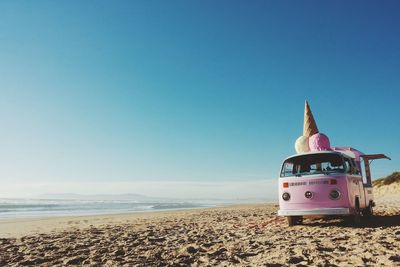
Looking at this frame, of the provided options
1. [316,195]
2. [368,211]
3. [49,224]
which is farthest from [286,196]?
[49,224]

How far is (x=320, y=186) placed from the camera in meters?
9.45

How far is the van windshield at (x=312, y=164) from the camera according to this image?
10.0 metres

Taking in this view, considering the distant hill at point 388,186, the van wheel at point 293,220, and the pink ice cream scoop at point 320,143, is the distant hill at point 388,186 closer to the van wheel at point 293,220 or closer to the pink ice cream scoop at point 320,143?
the pink ice cream scoop at point 320,143

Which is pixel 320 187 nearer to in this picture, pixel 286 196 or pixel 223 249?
pixel 286 196

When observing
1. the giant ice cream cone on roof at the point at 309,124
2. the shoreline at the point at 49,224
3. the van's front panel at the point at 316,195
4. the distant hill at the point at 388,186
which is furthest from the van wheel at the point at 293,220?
the distant hill at the point at 388,186

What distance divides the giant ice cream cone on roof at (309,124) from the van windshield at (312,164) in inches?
307

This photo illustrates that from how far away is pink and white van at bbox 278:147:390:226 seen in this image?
9.29 metres

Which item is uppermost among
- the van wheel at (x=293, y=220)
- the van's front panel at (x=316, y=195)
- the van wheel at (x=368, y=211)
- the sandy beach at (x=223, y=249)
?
the van's front panel at (x=316, y=195)

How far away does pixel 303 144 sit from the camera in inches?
659

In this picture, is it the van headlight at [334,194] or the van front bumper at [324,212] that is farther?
the van headlight at [334,194]

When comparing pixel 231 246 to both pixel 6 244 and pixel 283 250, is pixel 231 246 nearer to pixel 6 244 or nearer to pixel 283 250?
pixel 283 250

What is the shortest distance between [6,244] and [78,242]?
1.90 m

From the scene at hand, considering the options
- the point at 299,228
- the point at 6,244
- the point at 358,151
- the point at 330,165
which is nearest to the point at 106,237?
the point at 6,244

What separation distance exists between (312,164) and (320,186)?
145 cm
